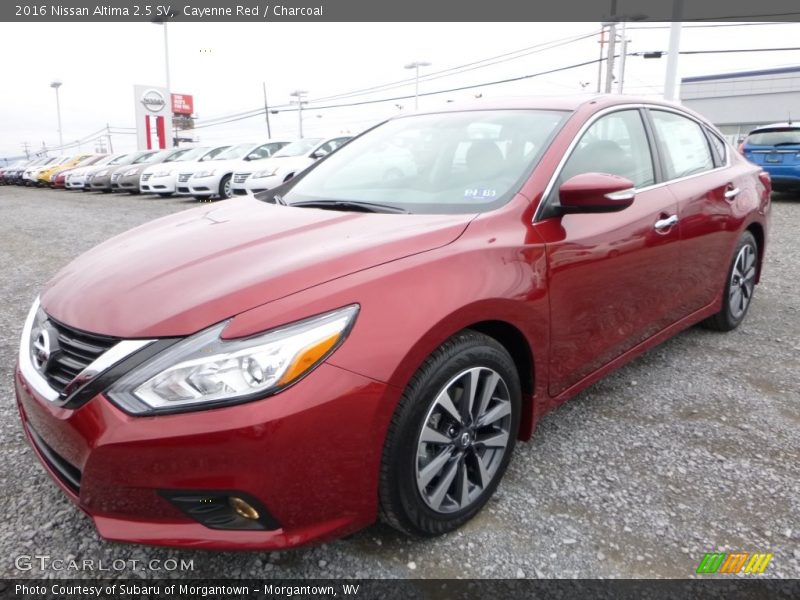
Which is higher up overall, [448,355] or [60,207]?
[448,355]

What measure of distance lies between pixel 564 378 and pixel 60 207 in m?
13.8

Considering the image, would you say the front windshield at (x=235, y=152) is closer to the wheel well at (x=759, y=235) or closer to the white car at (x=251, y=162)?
the white car at (x=251, y=162)

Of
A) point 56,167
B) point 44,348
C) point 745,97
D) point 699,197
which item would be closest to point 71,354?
point 44,348

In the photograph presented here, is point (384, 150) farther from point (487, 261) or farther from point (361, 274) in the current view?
point (361, 274)

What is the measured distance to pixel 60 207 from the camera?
13172 mm

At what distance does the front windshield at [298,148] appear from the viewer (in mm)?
12891

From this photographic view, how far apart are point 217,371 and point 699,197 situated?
9.32ft

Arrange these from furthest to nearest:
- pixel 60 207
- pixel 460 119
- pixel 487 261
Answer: pixel 60 207 < pixel 460 119 < pixel 487 261

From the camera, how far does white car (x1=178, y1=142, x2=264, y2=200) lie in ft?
43.0

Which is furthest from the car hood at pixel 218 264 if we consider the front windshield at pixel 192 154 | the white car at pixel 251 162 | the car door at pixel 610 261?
the front windshield at pixel 192 154

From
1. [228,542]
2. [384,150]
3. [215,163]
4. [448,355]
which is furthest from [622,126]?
[215,163]

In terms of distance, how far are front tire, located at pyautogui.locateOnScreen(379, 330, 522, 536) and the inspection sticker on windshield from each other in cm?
61

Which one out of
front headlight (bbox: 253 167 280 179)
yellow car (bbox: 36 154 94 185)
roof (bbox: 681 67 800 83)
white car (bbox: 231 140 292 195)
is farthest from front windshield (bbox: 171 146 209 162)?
roof (bbox: 681 67 800 83)

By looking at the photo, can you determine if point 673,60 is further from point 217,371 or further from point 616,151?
point 217,371
